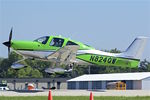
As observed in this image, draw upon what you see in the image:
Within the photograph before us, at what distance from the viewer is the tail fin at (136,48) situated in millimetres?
38125

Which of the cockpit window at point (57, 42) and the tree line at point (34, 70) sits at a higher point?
the cockpit window at point (57, 42)

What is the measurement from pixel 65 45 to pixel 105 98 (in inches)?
384

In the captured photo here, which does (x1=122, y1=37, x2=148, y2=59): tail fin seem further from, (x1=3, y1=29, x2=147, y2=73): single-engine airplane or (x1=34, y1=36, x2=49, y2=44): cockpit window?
(x1=34, y1=36, x2=49, y2=44): cockpit window

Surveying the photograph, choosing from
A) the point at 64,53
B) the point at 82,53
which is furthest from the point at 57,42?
the point at 82,53

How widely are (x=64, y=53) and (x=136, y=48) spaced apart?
689 cm

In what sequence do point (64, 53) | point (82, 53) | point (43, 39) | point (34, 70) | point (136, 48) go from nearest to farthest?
point (64, 53) < point (43, 39) < point (82, 53) < point (136, 48) < point (34, 70)

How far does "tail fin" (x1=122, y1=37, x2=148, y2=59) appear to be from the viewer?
38.1 meters

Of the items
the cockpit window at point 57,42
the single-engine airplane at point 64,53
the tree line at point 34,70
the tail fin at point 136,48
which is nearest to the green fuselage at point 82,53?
the single-engine airplane at point 64,53

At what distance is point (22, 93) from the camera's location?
2798cm

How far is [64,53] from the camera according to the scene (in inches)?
1375

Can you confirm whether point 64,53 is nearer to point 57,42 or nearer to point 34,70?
point 57,42

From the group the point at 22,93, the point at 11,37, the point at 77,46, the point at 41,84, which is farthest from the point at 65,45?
the point at 41,84

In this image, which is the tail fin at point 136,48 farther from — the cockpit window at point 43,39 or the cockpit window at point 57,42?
the cockpit window at point 43,39

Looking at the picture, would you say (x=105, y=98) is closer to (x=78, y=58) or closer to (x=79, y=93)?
(x=79, y=93)
